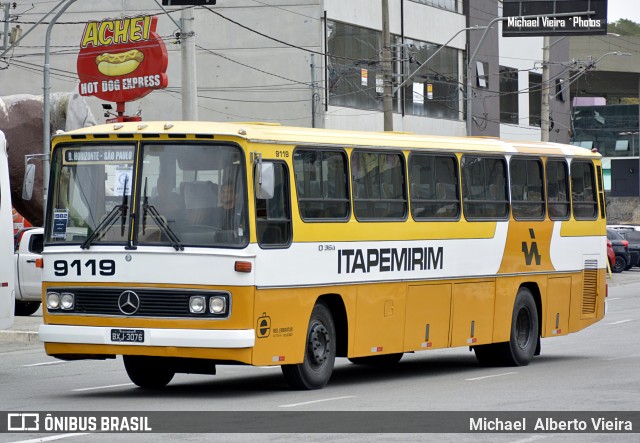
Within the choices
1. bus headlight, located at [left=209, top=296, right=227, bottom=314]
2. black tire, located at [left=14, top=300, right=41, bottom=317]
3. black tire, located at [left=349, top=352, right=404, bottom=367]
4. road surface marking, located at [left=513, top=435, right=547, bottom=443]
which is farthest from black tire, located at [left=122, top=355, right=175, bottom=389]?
black tire, located at [left=14, top=300, right=41, bottom=317]

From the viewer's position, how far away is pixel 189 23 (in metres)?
29.5

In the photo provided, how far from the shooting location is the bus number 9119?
14.4m

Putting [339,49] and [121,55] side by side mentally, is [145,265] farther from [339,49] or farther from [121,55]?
[339,49]

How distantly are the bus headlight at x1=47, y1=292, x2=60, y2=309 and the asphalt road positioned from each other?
0.95 meters

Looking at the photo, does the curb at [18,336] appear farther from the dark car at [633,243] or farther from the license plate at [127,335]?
the dark car at [633,243]

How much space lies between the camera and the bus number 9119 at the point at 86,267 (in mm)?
14398

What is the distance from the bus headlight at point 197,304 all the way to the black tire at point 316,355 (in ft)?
4.60

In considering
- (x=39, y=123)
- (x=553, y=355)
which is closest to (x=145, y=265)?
(x=553, y=355)

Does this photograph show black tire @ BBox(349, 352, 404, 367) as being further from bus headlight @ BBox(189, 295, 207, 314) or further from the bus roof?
bus headlight @ BBox(189, 295, 207, 314)

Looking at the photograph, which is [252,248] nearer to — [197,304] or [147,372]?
[197,304]

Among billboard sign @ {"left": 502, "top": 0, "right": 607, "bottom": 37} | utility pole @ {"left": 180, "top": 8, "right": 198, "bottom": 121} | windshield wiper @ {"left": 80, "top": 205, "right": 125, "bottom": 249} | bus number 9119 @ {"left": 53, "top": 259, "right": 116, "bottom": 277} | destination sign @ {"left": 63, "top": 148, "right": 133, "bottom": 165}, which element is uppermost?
billboard sign @ {"left": 502, "top": 0, "right": 607, "bottom": 37}

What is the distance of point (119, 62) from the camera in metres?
40.8

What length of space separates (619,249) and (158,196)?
1620 inches

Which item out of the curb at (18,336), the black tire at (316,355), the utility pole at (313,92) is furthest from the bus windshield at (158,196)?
the utility pole at (313,92)
